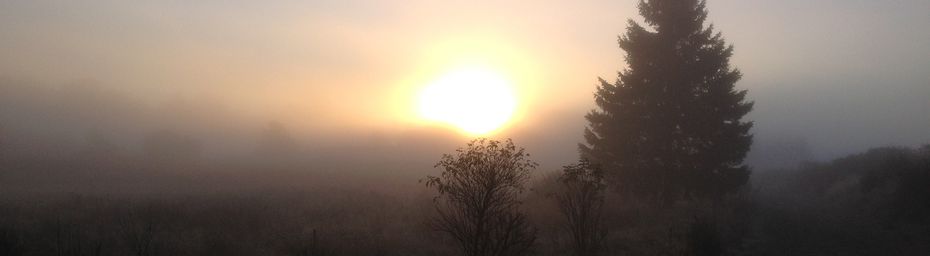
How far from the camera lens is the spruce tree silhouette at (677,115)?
27.3m

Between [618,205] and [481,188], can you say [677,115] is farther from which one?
[481,188]

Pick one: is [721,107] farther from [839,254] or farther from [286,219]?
[286,219]

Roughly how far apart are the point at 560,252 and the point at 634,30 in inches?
583

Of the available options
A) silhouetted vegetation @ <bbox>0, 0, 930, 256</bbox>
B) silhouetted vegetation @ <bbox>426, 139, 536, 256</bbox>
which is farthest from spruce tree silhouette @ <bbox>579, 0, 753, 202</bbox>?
silhouetted vegetation @ <bbox>426, 139, 536, 256</bbox>

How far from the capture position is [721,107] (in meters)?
27.4

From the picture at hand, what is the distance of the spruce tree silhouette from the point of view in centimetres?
2731

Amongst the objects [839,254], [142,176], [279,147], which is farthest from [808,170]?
[279,147]

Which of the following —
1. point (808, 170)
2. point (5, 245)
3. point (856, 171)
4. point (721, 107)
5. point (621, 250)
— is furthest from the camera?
point (808, 170)

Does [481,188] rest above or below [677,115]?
below

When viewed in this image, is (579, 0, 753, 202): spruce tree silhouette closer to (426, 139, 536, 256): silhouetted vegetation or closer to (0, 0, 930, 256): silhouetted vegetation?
(0, 0, 930, 256): silhouetted vegetation

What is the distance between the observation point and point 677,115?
2773 cm

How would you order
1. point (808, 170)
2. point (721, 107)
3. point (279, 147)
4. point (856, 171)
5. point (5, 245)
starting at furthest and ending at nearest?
point (279, 147) → point (808, 170) → point (856, 171) → point (721, 107) → point (5, 245)

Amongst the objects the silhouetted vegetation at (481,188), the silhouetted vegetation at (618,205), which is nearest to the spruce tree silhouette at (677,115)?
the silhouetted vegetation at (618,205)

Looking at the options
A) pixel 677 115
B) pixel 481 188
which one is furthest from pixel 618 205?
pixel 481 188
